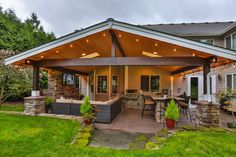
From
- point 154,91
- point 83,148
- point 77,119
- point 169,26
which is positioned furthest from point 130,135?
point 169,26

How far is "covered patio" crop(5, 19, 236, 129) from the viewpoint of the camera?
19.2ft

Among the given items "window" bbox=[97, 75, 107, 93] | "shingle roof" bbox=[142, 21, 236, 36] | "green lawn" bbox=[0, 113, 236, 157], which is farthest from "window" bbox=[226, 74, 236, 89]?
"window" bbox=[97, 75, 107, 93]

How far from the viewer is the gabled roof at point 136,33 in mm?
5352

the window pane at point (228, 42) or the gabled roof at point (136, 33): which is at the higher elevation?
the window pane at point (228, 42)

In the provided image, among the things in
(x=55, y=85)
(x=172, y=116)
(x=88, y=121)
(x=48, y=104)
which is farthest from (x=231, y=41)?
(x=48, y=104)

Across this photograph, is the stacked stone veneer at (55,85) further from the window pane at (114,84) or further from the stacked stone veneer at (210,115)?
the stacked stone veneer at (210,115)

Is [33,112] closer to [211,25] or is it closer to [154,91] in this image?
[154,91]

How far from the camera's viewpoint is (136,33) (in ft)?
19.3

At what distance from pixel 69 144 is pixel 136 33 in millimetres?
4087

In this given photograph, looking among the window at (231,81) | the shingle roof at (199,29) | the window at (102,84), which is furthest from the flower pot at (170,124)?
the shingle roof at (199,29)

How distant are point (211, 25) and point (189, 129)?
11939 mm

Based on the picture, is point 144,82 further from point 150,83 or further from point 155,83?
point 155,83

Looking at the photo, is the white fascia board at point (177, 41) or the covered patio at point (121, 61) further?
the covered patio at point (121, 61)

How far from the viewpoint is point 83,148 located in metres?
3.99
